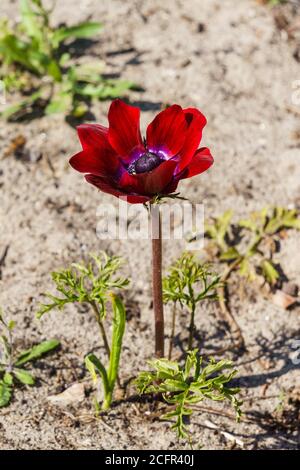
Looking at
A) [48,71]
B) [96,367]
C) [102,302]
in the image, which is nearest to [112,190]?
[102,302]

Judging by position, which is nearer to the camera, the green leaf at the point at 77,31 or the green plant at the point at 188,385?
the green plant at the point at 188,385

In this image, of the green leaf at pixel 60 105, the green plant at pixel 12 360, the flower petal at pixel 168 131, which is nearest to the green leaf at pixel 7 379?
the green plant at pixel 12 360

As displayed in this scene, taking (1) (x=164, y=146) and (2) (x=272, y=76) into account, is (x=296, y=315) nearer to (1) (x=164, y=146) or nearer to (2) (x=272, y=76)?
(1) (x=164, y=146)

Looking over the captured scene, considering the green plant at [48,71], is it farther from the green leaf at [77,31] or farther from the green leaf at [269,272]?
the green leaf at [269,272]

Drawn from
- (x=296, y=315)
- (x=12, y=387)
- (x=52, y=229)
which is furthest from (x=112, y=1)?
(x=12, y=387)

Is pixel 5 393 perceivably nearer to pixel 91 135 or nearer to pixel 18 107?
pixel 91 135
